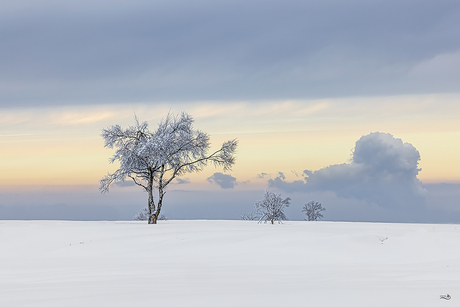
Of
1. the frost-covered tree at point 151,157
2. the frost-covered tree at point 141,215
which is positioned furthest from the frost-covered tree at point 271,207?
the frost-covered tree at point 141,215

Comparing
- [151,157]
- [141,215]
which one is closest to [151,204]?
[151,157]

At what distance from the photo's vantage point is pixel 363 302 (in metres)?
6.52

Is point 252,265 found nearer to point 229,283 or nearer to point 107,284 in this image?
point 229,283

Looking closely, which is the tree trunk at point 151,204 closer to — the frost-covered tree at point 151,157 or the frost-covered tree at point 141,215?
the frost-covered tree at point 151,157

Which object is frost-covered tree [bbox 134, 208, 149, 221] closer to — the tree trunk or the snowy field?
the tree trunk

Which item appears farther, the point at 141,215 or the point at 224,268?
the point at 141,215

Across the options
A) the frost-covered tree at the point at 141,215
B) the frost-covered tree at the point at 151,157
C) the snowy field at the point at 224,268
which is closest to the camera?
the snowy field at the point at 224,268

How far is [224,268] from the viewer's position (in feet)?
33.8

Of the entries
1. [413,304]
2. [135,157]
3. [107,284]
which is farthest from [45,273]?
[135,157]

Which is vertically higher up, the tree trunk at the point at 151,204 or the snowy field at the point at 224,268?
the tree trunk at the point at 151,204

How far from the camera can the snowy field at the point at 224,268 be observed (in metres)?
6.79

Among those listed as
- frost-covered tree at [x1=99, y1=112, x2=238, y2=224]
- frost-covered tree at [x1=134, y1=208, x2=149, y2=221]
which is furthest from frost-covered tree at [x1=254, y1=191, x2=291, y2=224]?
frost-covered tree at [x1=134, y1=208, x2=149, y2=221]

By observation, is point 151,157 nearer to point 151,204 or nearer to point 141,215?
point 151,204

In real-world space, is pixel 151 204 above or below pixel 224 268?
above
